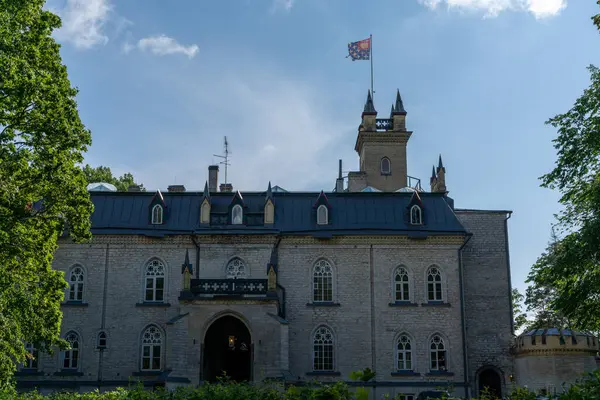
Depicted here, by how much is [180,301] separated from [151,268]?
13.6ft

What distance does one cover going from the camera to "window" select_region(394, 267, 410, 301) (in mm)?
35812

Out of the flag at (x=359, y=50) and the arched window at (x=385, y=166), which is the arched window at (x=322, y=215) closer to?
the arched window at (x=385, y=166)

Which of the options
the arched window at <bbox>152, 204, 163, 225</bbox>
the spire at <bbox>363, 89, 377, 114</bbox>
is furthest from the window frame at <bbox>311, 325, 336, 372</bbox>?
→ the spire at <bbox>363, 89, 377, 114</bbox>

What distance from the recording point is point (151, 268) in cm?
3600

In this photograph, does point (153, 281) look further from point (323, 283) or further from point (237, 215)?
point (323, 283)

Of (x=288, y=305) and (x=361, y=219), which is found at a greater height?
(x=361, y=219)

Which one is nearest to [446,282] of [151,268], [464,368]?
[464,368]

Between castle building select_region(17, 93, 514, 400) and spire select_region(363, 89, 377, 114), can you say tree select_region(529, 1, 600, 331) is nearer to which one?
castle building select_region(17, 93, 514, 400)

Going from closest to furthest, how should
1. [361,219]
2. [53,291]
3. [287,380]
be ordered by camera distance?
Answer: 1. [53,291]
2. [287,380]
3. [361,219]

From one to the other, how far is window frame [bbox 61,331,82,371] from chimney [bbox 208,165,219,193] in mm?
12674

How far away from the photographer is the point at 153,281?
35.8 m

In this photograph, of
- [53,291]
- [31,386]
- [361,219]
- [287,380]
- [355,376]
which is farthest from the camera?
[361,219]

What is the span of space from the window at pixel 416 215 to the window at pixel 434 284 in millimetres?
2647

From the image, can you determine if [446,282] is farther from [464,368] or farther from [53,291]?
[53,291]
